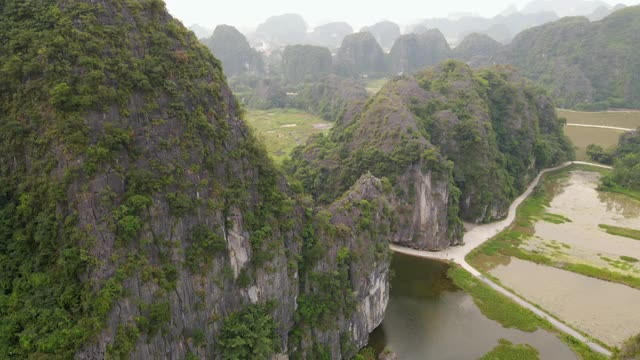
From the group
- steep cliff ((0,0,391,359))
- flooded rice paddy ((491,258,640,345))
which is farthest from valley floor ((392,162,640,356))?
steep cliff ((0,0,391,359))

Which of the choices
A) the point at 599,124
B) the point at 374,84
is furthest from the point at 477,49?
the point at 599,124

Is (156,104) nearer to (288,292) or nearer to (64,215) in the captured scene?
(64,215)

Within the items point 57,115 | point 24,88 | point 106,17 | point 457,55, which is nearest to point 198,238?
point 57,115

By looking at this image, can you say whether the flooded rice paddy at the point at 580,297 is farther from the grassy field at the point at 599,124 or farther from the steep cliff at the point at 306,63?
the steep cliff at the point at 306,63

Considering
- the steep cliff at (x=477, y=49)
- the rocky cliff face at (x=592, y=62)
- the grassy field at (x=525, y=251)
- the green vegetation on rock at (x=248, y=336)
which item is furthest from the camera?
the steep cliff at (x=477, y=49)

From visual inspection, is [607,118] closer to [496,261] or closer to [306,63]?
[496,261]

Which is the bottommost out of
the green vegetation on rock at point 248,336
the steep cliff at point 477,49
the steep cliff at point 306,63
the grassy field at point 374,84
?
the green vegetation on rock at point 248,336

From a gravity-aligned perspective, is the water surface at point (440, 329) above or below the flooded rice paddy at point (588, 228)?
below

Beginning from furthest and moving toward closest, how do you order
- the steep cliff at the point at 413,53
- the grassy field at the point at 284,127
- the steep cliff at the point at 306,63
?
the steep cliff at the point at 413,53 < the steep cliff at the point at 306,63 < the grassy field at the point at 284,127

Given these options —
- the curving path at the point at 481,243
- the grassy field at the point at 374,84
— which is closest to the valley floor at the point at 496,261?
the curving path at the point at 481,243
